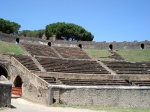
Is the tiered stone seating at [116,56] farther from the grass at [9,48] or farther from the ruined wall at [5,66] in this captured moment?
the ruined wall at [5,66]

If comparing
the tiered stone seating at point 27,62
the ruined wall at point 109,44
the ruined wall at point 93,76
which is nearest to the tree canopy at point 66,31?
the ruined wall at point 109,44

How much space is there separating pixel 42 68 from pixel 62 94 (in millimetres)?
9660

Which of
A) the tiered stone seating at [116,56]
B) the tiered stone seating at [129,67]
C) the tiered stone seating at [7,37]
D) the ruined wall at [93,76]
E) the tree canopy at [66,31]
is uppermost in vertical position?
the tree canopy at [66,31]

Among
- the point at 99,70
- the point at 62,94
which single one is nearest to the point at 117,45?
the point at 99,70

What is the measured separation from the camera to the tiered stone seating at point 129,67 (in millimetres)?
33872

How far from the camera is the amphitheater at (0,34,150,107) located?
2211cm

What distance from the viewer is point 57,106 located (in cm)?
2091

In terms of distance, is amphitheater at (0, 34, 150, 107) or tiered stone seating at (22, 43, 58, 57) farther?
tiered stone seating at (22, 43, 58, 57)

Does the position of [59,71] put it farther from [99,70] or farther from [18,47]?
[18,47]

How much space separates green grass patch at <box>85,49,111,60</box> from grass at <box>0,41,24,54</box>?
1237cm

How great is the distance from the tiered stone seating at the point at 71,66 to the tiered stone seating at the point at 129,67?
72.6 inches

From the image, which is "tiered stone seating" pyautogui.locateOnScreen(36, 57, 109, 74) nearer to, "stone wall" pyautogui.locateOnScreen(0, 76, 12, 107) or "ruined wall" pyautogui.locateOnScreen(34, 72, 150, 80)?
"ruined wall" pyautogui.locateOnScreen(34, 72, 150, 80)

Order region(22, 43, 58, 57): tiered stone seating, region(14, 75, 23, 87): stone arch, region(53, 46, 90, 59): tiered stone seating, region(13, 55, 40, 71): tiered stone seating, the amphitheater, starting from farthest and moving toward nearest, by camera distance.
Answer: region(53, 46, 90, 59): tiered stone seating, region(22, 43, 58, 57): tiered stone seating, region(14, 75, 23, 87): stone arch, region(13, 55, 40, 71): tiered stone seating, the amphitheater

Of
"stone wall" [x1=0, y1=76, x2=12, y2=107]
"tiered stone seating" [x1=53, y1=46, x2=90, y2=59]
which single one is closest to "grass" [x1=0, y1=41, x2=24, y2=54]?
"tiered stone seating" [x1=53, y1=46, x2=90, y2=59]
